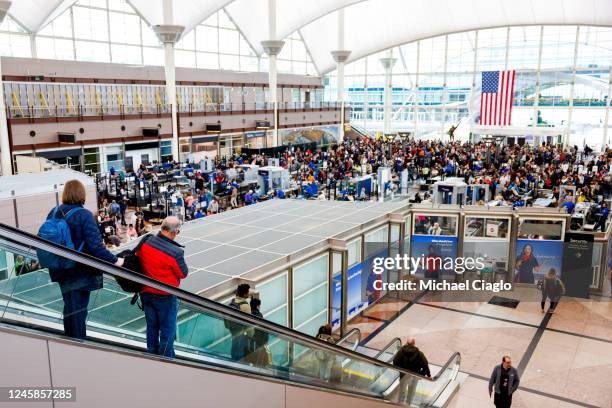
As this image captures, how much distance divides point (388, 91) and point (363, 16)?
679 centimetres

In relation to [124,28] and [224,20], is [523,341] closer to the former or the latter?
[124,28]

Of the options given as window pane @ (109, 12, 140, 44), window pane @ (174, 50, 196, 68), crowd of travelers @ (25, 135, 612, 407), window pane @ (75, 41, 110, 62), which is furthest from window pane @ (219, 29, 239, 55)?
crowd of travelers @ (25, 135, 612, 407)

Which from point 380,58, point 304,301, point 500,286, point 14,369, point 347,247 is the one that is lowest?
point 500,286

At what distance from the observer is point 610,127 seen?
3575 cm

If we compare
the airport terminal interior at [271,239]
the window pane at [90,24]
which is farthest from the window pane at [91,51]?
the window pane at [90,24]

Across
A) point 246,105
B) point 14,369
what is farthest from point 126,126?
point 14,369

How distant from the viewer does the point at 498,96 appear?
28.2 m

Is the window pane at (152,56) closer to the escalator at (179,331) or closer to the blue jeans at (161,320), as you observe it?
the escalator at (179,331)

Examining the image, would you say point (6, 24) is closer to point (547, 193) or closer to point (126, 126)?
point (126, 126)

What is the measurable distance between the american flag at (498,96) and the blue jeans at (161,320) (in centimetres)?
2761

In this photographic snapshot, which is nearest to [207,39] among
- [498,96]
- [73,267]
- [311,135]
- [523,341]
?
[311,135]

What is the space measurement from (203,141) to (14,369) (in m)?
29.6

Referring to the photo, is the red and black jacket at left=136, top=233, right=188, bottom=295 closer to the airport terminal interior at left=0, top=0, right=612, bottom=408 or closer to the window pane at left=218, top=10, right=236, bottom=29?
the airport terminal interior at left=0, top=0, right=612, bottom=408

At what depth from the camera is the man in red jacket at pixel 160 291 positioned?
10.8 ft
